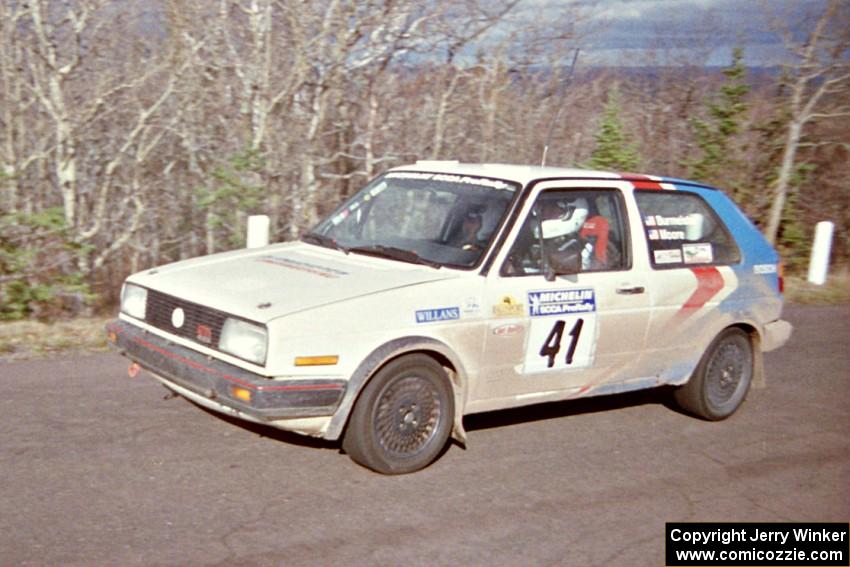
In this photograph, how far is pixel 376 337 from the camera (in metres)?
5.15

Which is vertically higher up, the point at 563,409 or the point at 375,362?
the point at 375,362

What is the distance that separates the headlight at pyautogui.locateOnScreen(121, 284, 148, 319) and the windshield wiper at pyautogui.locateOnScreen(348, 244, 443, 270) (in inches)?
50.6

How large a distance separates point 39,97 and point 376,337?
723 cm

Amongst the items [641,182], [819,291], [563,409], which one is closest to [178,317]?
[563,409]

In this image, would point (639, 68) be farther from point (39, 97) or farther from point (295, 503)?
point (295, 503)

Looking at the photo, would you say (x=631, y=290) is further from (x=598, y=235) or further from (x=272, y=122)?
(x=272, y=122)

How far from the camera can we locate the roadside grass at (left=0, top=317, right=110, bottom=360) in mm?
7641

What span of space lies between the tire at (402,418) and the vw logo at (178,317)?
1095 millimetres

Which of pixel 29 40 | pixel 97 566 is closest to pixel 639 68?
pixel 29 40

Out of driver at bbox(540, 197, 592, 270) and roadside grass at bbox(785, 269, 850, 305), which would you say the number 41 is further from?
roadside grass at bbox(785, 269, 850, 305)

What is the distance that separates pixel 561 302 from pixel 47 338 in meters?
4.46

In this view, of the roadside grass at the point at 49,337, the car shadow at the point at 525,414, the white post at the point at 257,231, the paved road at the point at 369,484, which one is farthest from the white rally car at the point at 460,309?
the white post at the point at 257,231

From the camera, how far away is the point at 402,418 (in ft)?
17.6

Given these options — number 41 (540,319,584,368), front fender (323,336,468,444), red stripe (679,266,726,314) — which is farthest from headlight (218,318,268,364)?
red stripe (679,266,726,314)
